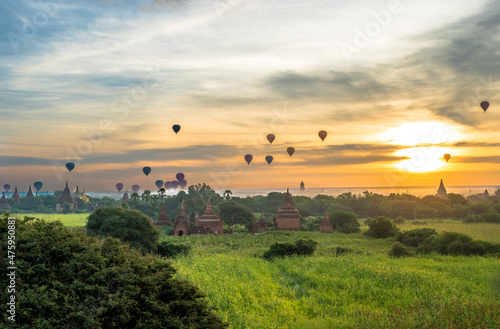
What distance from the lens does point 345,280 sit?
2406cm

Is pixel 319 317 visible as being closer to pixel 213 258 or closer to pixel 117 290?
pixel 117 290

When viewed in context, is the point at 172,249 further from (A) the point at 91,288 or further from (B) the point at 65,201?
(B) the point at 65,201

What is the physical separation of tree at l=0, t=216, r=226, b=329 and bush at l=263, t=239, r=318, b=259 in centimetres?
2374

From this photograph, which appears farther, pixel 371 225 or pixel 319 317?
pixel 371 225

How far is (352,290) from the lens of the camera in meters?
21.9

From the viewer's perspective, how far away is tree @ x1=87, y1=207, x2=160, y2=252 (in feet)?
121

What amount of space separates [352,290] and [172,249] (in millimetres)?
19704

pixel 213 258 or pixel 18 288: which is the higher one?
pixel 18 288

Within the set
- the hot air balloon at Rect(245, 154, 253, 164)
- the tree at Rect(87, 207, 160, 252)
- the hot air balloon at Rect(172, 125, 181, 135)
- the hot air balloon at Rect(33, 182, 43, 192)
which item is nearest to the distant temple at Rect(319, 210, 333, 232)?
the hot air balloon at Rect(245, 154, 253, 164)

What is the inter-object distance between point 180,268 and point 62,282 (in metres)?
16.6

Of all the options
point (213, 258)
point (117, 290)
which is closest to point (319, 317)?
point (117, 290)

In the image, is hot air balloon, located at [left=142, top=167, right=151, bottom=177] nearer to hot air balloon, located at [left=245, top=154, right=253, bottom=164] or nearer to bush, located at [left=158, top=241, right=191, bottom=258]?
hot air balloon, located at [left=245, top=154, right=253, bottom=164]

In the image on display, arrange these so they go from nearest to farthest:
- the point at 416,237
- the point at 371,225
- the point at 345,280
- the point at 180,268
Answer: the point at 345,280
the point at 180,268
the point at 416,237
the point at 371,225

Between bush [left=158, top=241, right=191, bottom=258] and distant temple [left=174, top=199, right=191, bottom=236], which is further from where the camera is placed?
distant temple [left=174, top=199, right=191, bottom=236]
